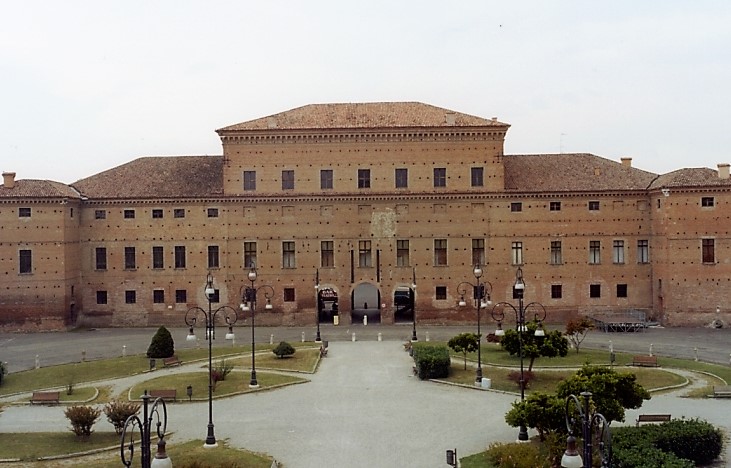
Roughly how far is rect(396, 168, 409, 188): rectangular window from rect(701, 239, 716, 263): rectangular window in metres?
19.5

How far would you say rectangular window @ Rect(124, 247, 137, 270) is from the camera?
1973 inches

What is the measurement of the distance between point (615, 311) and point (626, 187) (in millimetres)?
8372

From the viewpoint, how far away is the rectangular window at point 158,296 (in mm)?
50000

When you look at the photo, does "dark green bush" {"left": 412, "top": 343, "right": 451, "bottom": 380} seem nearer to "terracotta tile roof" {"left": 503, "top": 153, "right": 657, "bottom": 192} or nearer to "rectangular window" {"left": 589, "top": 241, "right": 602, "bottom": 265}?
"terracotta tile roof" {"left": 503, "top": 153, "right": 657, "bottom": 192}

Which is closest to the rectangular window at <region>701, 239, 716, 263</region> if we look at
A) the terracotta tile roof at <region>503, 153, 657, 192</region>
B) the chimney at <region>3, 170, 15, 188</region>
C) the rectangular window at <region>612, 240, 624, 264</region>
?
the rectangular window at <region>612, 240, 624, 264</region>

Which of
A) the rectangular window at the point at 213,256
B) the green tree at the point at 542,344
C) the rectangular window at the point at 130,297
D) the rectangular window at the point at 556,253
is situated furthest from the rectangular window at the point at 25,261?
the rectangular window at the point at 556,253

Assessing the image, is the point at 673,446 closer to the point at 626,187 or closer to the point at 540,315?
the point at 540,315

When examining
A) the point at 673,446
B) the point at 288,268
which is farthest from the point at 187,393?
the point at 288,268

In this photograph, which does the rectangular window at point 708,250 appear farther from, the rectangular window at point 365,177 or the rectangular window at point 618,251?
the rectangular window at point 365,177

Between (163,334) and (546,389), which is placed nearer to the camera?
(546,389)

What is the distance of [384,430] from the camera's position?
23.3 metres

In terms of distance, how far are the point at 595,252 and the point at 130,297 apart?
3176cm

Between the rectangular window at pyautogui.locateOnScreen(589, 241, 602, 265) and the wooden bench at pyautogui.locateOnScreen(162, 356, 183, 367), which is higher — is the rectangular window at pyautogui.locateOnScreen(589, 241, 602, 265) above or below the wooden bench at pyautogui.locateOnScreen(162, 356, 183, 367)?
above

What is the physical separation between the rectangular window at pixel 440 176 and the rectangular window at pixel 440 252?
380 centimetres
